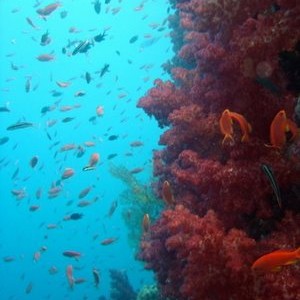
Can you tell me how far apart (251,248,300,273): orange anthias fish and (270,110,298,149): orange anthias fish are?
1192 mm

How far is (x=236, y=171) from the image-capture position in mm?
4023

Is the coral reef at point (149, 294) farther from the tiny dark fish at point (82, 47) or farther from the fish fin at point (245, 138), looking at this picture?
the fish fin at point (245, 138)

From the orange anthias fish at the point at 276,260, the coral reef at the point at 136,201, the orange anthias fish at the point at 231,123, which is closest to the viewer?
the orange anthias fish at the point at 276,260

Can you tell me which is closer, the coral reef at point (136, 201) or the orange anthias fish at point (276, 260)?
the orange anthias fish at point (276, 260)

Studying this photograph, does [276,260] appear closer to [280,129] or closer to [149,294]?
[280,129]

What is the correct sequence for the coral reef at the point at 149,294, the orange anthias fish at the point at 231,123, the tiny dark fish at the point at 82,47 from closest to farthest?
the orange anthias fish at the point at 231,123 → the tiny dark fish at the point at 82,47 → the coral reef at the point at 149,294

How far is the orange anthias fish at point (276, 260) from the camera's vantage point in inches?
115

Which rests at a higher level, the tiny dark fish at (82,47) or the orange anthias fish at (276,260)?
the tiny dark fish at (82,47)

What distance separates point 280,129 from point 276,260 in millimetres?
1314

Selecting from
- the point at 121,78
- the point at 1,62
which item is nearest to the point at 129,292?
the point at 1,62

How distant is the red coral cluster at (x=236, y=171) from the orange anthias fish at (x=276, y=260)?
0.20 meters

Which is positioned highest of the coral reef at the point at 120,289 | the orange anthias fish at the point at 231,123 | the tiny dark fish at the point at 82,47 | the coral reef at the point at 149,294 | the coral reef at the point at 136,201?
the tiny dark fish at the point at 82,47

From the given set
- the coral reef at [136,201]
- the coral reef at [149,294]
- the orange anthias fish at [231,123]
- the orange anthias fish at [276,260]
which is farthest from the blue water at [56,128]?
the orange anthias fish at [276,260]

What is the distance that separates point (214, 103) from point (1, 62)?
85.7m
